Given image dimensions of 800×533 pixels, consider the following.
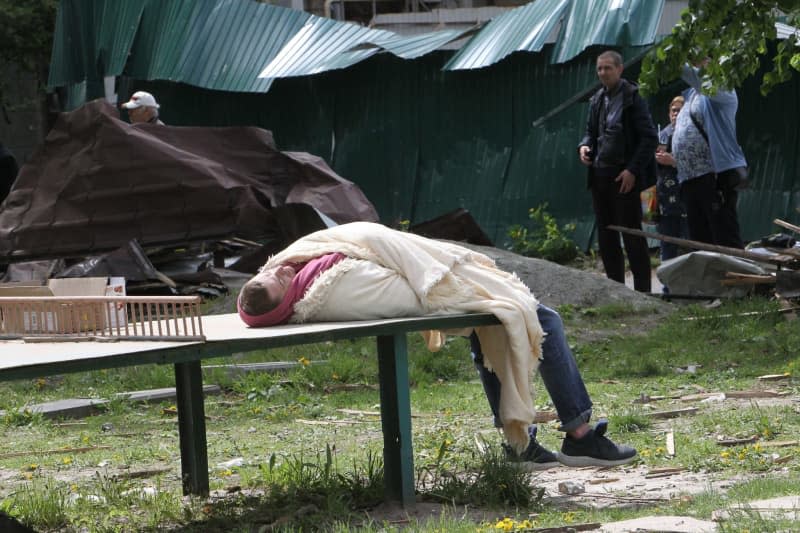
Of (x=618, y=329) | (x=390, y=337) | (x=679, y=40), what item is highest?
(x=679, y=40)

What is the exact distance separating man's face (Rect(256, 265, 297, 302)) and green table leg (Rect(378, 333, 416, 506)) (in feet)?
1.37

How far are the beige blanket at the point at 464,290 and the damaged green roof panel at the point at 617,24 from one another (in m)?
9.81

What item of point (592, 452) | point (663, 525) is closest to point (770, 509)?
point (663, 525)

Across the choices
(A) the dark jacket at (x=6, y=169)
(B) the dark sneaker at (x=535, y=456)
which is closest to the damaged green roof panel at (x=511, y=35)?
(A) the dark jacket at (x=6, y=169)

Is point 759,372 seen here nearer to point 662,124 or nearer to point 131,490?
point 131,490

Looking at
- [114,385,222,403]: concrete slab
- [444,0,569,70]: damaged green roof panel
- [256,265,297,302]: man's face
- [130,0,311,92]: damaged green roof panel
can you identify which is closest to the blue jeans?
[256,265,297,302]: man's face

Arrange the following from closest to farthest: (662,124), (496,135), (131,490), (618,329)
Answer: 1. (131,490)
2. (618,329)
3. (662,124)
4. (496,135)

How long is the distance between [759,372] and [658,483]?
325cm

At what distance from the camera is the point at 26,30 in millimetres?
23359

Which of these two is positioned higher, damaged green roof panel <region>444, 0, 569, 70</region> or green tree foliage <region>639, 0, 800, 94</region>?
damaged green roof panel <region>444, 0, 569, 70</region>

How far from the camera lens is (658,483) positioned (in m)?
5.32

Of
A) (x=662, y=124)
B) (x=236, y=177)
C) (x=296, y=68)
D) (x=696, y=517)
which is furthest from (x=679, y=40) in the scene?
(x=296, y=68)

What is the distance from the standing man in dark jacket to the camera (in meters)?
11.2

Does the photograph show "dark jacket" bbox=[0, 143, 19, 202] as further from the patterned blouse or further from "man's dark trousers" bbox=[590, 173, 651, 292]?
the patterned blouse
